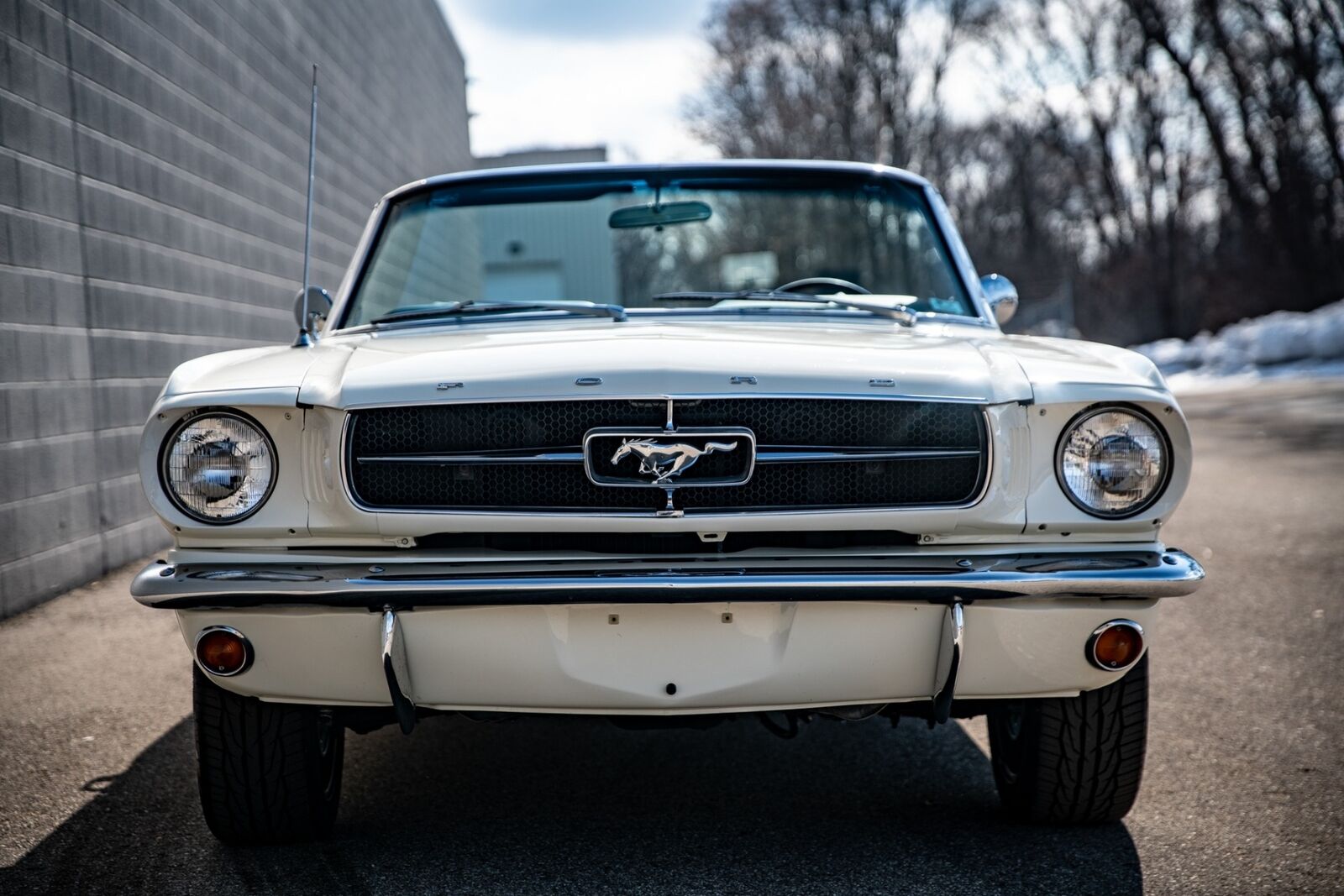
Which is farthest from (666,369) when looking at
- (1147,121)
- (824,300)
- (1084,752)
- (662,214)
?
(1147,121)

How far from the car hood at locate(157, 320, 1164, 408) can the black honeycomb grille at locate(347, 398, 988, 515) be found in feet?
0.11

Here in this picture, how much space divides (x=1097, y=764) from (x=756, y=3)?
27021 millimetres

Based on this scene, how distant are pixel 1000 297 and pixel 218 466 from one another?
229cm

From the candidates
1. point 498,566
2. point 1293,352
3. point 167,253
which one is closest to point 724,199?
point 498,566

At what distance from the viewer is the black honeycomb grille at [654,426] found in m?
2.36

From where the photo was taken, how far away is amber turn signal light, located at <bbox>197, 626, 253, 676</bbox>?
7.68 feet

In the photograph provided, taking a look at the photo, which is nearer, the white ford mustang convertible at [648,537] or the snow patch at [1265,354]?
the white ford mustang convertible at [648,537]

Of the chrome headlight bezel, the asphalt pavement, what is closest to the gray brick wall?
the asphalt pavement

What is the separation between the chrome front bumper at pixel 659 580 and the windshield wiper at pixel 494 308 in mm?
1079

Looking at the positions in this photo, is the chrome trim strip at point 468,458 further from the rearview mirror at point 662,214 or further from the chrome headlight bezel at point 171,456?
the rearview mirror at point 662,214

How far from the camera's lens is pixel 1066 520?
7.82 feet

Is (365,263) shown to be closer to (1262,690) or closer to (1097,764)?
(1097,764)

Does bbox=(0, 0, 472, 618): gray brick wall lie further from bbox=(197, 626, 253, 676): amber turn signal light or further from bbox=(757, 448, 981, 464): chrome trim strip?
bbox=(757, 448, 981, 464): chrome trim strip

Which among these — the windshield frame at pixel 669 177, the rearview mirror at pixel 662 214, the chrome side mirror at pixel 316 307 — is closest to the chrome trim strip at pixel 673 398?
the chrome side mirror at pixel 316 307
